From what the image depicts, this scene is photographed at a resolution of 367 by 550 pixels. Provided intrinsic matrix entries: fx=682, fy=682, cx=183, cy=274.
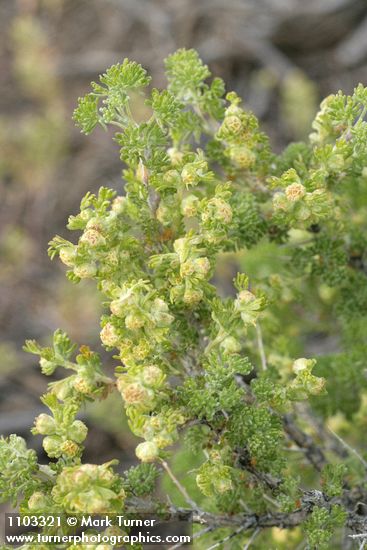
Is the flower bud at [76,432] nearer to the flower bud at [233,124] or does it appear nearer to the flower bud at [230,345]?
the flower bud at [230,345]

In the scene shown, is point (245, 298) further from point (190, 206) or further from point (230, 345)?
point (190, 206)

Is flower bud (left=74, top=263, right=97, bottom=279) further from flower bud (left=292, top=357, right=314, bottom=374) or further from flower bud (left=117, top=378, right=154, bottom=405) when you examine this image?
flower bud (left=292, top=357, right=314, bottom=374)

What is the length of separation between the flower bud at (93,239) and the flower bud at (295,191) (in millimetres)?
532

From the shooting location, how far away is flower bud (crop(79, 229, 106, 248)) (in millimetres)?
1765

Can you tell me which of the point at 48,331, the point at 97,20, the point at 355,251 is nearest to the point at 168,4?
the point at 97,20

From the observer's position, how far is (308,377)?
182 cm

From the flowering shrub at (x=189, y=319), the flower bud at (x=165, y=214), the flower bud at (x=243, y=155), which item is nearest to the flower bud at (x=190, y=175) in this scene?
the flowering shrub at (x=189, y=319)

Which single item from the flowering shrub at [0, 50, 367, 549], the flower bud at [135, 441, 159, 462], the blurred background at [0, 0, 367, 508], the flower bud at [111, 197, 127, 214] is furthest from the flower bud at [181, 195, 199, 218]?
the blurred background at [0, 0, 367, 508]

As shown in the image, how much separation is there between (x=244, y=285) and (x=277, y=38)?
4107mm

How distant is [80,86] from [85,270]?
15.1 feet

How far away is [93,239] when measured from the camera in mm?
1764

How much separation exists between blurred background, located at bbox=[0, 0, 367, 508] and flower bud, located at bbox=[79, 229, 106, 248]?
3.01m

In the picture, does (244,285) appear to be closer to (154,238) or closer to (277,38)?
(154,238)

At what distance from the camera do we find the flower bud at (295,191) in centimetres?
188
